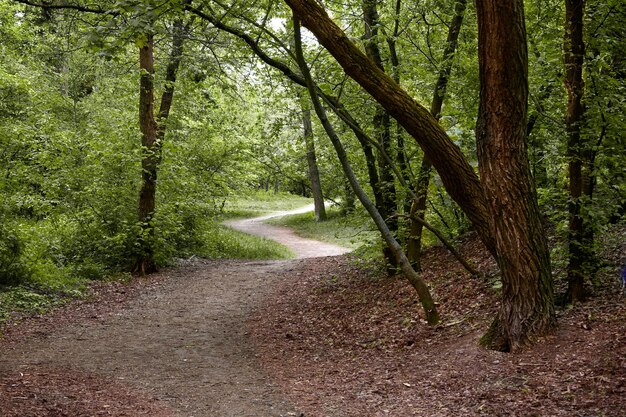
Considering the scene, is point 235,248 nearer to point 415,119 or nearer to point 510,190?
point 415,119

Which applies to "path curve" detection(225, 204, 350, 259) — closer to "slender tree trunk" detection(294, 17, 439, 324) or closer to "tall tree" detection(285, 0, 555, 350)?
"slender tree trunk" detection(294, 17, 439, 324)

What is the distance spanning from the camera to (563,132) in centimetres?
629

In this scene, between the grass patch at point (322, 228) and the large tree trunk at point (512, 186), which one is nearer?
the large tree trunk at point (512, 186)

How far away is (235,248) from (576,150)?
15108 millimetres

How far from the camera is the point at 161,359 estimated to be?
23.5 ft

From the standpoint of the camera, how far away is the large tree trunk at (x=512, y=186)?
17.4ft

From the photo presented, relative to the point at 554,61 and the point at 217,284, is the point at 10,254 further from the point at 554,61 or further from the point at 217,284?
the point at 554,61

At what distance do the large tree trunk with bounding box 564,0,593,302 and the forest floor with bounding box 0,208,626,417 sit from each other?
44 centimetres

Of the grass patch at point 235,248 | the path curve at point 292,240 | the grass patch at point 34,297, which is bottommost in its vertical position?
the path curve at point 292,240

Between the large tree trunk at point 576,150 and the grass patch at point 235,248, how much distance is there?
13088 mm

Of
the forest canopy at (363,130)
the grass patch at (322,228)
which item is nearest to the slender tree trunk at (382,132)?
the forest canopy at (363,130)

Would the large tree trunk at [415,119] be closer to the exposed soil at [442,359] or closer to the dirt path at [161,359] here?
the exposed soil at [442,359]

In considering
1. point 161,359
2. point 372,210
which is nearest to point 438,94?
point 372,210

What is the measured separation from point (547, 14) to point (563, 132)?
1427mm
